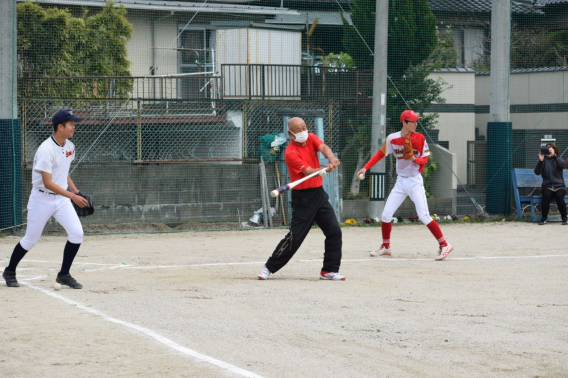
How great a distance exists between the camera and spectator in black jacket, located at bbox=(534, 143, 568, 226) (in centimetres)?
1522

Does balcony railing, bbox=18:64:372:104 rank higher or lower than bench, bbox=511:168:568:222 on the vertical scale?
higher

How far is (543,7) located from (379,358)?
21590 mm

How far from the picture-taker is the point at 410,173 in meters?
10.7

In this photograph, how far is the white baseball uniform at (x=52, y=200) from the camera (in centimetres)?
779

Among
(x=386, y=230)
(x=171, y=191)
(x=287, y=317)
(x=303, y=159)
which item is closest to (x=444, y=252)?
(x=386, y=230)

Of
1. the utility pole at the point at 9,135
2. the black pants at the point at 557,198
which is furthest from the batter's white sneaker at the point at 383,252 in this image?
the utility pole at the point at 9,135

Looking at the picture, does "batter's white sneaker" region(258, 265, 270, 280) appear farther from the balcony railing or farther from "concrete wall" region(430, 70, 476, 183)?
"concrete wall" region(430, 70, 476, 183)

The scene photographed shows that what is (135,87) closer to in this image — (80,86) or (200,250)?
(80,86)

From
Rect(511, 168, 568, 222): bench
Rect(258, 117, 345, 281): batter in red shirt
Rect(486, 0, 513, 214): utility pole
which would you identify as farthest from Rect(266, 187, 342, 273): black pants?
Rect(486, 0, 513, 214): utility pole

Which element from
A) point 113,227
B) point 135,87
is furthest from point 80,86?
point 113,227

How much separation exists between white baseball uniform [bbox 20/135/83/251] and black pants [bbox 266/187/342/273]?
7.19ft

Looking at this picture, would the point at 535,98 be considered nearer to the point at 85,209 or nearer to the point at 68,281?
the point at 85,209

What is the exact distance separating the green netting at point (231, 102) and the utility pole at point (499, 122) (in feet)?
0.10

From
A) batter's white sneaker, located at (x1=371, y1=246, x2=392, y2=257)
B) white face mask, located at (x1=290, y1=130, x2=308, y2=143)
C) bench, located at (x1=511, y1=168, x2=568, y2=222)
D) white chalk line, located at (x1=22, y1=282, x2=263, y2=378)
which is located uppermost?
white face mask, located at (x1=290, y1=130, x2=308, y2=143)
